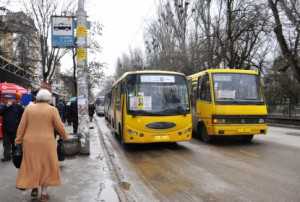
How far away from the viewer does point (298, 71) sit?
29172mm

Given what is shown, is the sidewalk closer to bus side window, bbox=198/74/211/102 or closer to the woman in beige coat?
the woman in beige coat

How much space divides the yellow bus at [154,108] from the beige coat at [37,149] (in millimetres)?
6868

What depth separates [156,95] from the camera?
43.9 ft

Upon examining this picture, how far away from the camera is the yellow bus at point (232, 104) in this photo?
14.0 metres

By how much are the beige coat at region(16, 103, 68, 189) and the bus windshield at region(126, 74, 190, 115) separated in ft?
22.8

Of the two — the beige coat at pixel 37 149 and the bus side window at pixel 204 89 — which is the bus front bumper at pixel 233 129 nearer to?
the bus side window at pixel 204 89

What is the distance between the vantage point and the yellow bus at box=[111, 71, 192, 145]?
13.0 m

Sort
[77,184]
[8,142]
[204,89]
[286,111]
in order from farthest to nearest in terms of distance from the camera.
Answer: [286,111] < [204,89] < [8,142] < [77,184]

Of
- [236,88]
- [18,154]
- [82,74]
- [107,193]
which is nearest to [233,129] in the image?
[236,88]

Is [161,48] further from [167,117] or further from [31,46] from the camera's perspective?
[167,117]

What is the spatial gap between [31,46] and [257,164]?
32.2 meters

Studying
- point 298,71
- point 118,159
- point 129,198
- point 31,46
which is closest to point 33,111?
point 129,198

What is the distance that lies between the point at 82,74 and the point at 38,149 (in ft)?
20.1

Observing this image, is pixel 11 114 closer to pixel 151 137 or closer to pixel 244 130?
pixel 151 137
